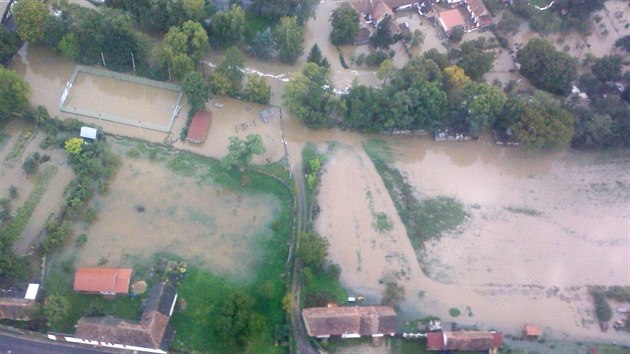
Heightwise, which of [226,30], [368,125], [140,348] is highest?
[226,30]

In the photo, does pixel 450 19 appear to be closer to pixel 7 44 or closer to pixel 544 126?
pixel 544 126

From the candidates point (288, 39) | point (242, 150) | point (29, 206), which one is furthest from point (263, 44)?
point (29, 206)

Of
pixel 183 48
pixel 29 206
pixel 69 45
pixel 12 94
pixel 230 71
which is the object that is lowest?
pixel 29 206

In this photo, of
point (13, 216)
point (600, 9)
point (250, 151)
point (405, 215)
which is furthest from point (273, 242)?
point (600, 9)

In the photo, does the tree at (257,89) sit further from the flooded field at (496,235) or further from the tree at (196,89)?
the flooded field at (496,235)

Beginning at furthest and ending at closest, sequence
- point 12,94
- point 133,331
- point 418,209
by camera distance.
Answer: point 418,209
point 12,94
point 133,331

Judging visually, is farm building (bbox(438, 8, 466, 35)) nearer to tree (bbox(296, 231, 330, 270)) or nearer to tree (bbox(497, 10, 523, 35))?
tree (bbox(497, 10, 523, 35))

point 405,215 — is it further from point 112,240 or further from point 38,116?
point 38,116
